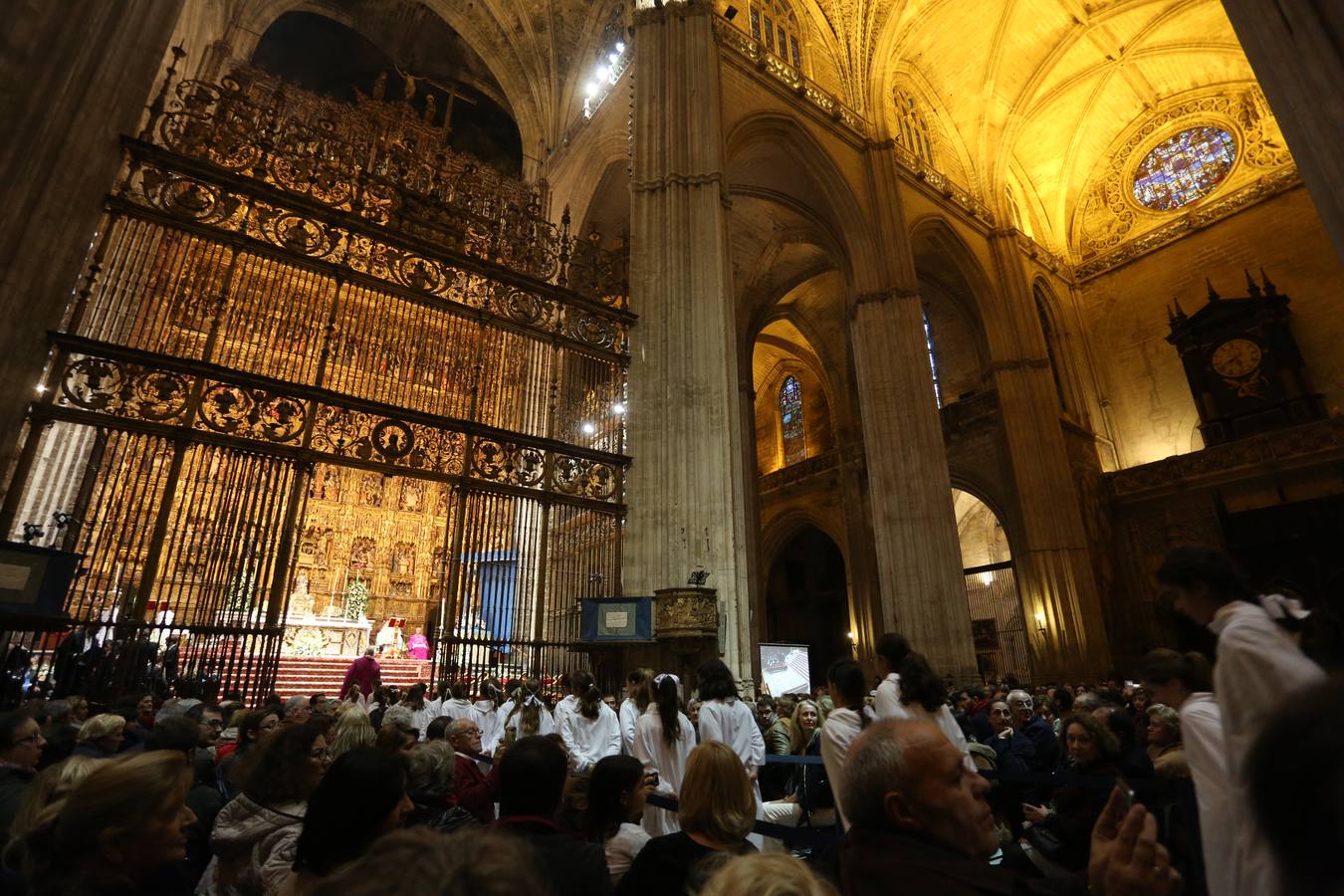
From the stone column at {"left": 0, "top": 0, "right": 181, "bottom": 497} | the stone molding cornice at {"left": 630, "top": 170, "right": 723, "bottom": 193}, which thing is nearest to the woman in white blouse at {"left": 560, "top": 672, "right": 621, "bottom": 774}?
the stone column at {"left": 0, "top": 0, "right": 181, "bottom": 497}

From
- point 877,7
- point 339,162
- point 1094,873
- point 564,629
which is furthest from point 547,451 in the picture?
point 877,7

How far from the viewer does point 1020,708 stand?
534 centimetres

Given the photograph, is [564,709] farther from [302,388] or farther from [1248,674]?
[302,388]

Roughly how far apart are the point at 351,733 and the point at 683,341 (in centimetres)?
748

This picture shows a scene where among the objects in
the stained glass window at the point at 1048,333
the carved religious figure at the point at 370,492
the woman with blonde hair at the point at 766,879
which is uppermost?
the stained glass window at the point at 1048,333

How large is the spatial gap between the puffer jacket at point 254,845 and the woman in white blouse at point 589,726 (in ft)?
9.26

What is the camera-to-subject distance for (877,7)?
16.9 m

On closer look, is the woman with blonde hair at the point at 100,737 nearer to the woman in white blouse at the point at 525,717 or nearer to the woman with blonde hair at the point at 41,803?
the woman with blonde hair at the point at 41,803

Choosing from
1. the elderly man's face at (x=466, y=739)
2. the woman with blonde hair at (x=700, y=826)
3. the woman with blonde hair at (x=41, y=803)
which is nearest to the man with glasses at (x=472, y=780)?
the elderly man's face at (x=466, y=739)

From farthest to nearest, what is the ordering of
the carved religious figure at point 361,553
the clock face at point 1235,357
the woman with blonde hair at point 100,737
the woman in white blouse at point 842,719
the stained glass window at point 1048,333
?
the stained glass window at point 1048,333 < the clock face at point 1235,357 < the carved religious figure at point 361,553 < the woman with blonde hair at point 100,737 < the woman in white blouse at point 842,719

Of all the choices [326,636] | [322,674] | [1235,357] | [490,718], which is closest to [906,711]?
[490,718]

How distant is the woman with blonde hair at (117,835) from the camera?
138 cm

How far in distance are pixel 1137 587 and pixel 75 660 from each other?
66.9 ft

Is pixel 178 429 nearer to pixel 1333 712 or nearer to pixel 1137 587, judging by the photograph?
pixel 1333 712
